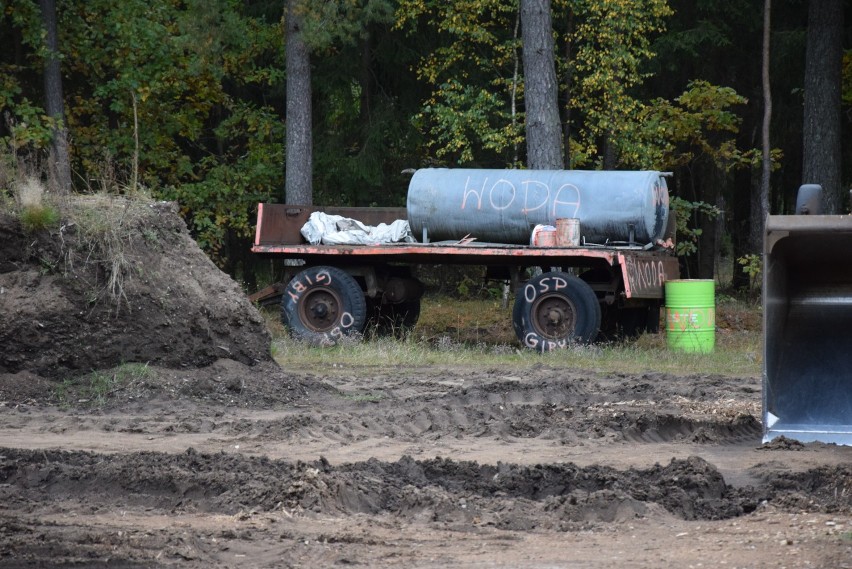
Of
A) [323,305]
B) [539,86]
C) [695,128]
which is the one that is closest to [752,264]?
[695,128]

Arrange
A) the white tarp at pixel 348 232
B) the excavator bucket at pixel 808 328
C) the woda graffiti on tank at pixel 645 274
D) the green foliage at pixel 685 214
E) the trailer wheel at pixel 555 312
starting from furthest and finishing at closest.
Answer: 1. the green foliage at pixel 685 214
2. the white tarp at pixel 348 232
3. the trailer wheel at pixel 555 312
4. the woda graffiti on tank at pixel 645 274
5. the excavator bucket at pixel 808 328

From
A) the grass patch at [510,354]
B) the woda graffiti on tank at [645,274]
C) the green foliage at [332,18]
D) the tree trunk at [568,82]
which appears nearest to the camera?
the grass patch at [510,354]

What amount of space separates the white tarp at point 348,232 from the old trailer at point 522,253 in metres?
0.17

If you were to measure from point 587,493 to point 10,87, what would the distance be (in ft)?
63.5

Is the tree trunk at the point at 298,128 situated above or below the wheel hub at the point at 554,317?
above

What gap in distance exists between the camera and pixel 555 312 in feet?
51.3

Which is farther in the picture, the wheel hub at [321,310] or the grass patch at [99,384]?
the wheel hub at [321,310]

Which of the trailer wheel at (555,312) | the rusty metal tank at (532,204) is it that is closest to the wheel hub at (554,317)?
the trailer wheel at (555,312)

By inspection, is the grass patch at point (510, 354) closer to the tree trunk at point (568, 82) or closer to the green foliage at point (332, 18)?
the green foliage at point (332, 18)

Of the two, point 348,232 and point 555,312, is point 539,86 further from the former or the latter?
point 555,312

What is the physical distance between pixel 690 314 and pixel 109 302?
778cm

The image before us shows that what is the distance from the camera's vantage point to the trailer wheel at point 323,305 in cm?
1661

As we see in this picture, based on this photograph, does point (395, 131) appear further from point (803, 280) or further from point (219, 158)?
point (803, 280)

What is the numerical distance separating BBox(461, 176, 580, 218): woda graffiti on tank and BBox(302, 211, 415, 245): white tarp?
1.39m
